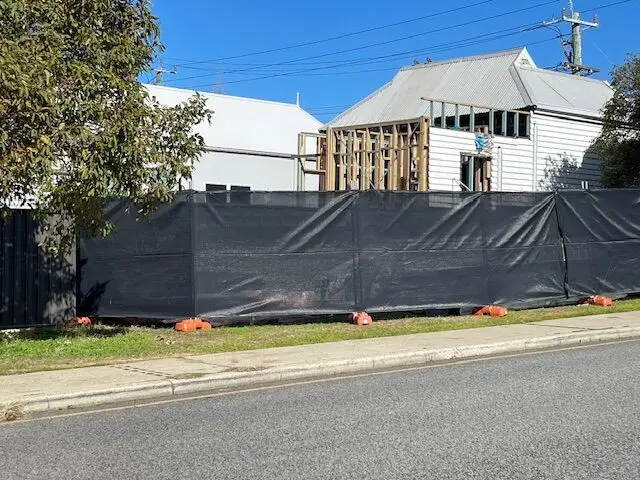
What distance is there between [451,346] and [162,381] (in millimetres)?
4167

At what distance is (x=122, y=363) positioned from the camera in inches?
370

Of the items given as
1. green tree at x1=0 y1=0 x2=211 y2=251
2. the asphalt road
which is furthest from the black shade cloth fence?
the asphalt road

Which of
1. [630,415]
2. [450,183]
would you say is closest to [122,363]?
[630,415]

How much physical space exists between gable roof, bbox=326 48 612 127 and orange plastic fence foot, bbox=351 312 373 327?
14.1 m

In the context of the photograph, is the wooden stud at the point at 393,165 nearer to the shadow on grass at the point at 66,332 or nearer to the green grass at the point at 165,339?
the green grass at the point at 165,339

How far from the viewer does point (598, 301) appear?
15250 mm

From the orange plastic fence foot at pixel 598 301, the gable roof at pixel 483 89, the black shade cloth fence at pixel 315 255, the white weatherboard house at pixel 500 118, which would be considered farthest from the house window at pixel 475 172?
the black shade cloth fence at pixel 315 255

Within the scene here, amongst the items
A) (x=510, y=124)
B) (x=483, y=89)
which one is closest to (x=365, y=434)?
(x=510, y=124)

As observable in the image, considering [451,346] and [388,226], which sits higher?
[388,226]

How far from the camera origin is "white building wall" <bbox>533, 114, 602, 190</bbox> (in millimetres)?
25031

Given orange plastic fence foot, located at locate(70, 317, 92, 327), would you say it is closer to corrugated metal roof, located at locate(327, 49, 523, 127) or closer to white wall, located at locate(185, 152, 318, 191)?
white wall, located at locate(185, 152, 318, 191)

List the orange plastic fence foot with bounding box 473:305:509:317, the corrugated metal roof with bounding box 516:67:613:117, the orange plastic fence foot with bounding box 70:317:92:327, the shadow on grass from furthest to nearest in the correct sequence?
the corrugated metal roof with bounding box 516:67:613:117, the orange plastic fence foot with bounding box 473:305:509:317, the orange plastic fence foot with bounding box 70:317:92:327, the shadow on grass

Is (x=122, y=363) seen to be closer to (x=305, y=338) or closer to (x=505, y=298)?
(x=305, y=338)

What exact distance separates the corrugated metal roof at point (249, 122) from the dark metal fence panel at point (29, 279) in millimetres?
15313
